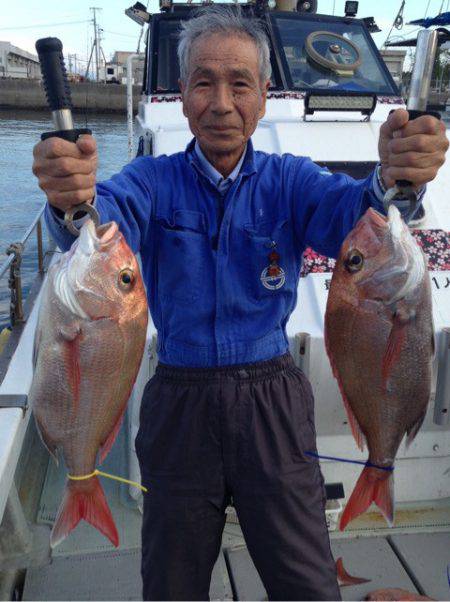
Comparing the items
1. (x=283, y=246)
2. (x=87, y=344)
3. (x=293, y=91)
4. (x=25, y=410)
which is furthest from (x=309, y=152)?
(x=87, y=344)

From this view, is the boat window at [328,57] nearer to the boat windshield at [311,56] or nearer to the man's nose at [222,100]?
the boat windshield at [311,56]

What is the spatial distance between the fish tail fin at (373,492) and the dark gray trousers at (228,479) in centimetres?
36

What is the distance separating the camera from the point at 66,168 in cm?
148

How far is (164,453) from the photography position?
213 cm

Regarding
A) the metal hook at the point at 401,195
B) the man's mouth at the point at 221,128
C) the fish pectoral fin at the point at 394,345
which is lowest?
the fish pectoral fin at the point at 394,345

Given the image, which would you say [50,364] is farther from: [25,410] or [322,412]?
[322,412]

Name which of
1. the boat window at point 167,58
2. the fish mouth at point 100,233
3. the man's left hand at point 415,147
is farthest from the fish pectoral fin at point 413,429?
the boat window at point 167,58

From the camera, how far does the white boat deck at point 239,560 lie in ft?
9.73

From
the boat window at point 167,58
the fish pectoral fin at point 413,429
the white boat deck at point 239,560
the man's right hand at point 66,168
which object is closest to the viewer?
the man's right hand at point 66,168

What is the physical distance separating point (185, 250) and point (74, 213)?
1.75ft

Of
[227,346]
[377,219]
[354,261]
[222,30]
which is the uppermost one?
[222,30]

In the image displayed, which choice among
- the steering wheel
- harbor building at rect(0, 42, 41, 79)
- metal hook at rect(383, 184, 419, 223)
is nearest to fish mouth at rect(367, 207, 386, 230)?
metal hook at rect(383, 184, 419, 223)

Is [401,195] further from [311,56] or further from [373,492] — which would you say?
[311,56]

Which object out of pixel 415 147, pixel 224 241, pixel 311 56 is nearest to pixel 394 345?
pixel 415 147
